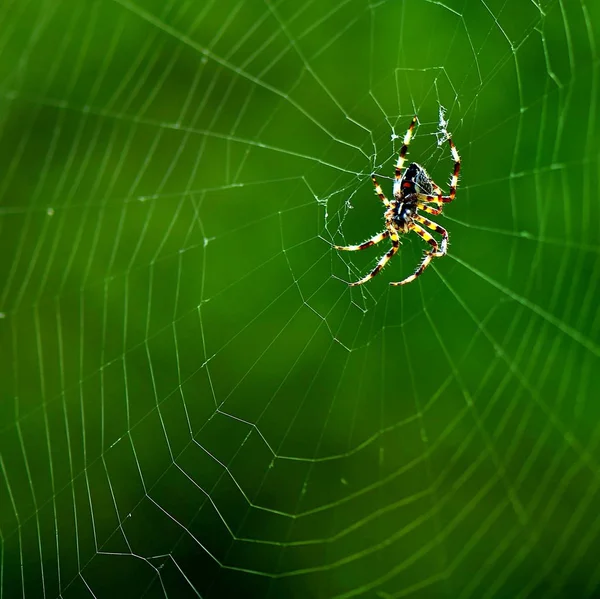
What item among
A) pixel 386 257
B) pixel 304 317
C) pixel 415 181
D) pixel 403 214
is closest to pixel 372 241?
pixel 386 257

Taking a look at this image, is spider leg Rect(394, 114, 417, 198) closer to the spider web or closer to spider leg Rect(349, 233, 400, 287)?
the spider web

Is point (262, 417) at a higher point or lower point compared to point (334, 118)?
lower

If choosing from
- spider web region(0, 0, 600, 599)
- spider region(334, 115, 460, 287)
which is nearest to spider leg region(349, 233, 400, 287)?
spider region(334, 115, 460, 287)

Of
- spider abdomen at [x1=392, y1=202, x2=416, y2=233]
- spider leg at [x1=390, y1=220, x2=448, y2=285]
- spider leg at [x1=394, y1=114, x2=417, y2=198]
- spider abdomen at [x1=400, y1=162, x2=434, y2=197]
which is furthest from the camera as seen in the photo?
spider leg at [x1=390, y1=220, x2=448, y2=285]

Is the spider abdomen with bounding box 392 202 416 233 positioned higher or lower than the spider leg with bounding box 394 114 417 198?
lower

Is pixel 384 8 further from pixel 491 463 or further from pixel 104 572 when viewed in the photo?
pixel 104 572

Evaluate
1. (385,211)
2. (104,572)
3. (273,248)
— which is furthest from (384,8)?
(104,572)
